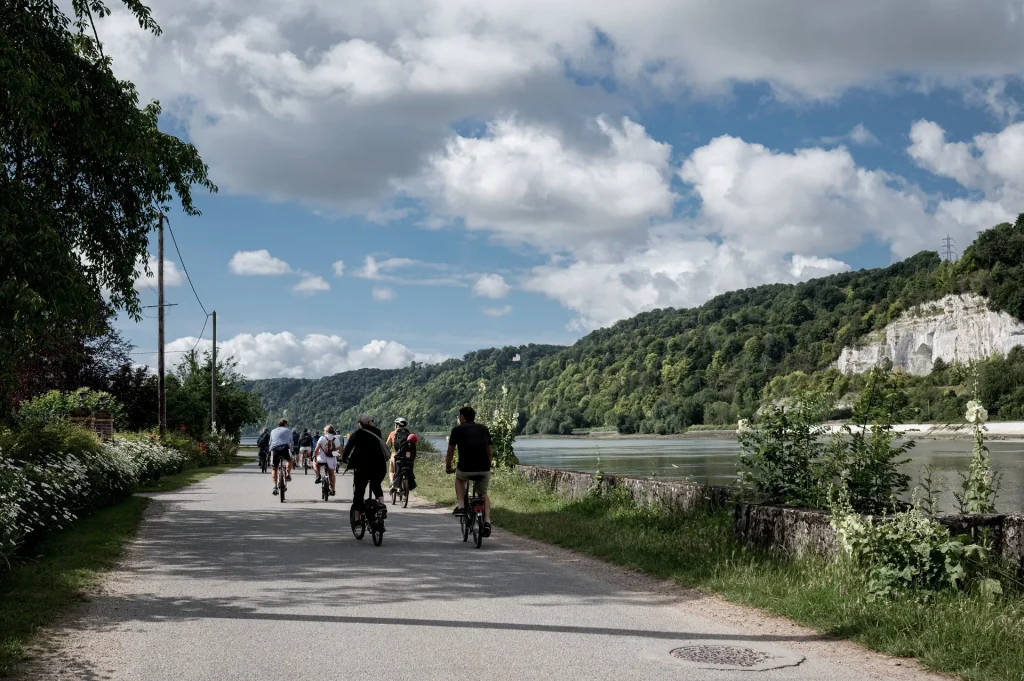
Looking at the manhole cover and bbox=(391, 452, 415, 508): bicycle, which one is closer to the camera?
the manhole cover

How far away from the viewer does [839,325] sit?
163 m

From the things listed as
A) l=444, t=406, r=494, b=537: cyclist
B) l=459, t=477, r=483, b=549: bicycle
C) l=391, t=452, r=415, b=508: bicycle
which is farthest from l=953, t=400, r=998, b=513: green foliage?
l=391, t=452, r=415, b=508: bicycle

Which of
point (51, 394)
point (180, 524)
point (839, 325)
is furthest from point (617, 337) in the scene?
point (180, 524)

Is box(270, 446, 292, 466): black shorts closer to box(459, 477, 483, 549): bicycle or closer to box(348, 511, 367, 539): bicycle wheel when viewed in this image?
box(348, 511, 367, 539): bicycle wheel

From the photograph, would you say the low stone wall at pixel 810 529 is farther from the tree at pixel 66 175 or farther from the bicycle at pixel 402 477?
the bicycle at pixel 402 477

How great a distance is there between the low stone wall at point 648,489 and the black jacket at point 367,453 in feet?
12.7

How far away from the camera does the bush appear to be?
33.9ft

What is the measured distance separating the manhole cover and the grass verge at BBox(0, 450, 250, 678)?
416cm

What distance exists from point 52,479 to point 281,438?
7.58 meters

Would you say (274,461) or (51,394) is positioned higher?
(51,394)

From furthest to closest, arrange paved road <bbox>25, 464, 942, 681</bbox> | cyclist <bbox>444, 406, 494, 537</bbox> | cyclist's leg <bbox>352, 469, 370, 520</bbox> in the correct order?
cyclist's leg <bbox>352, 469, 370, 520</bbox> → cyclist <bbox>444, 406, 494, 537</bbox> → paved road <bbox>25, 464, 942, 681</bbox>

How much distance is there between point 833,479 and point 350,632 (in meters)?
5.49

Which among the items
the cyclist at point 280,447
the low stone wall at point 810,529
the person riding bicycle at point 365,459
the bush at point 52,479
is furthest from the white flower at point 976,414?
the cyclist at point 280,447

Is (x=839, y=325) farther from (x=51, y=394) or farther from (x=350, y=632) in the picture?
(x=350, y=632)
